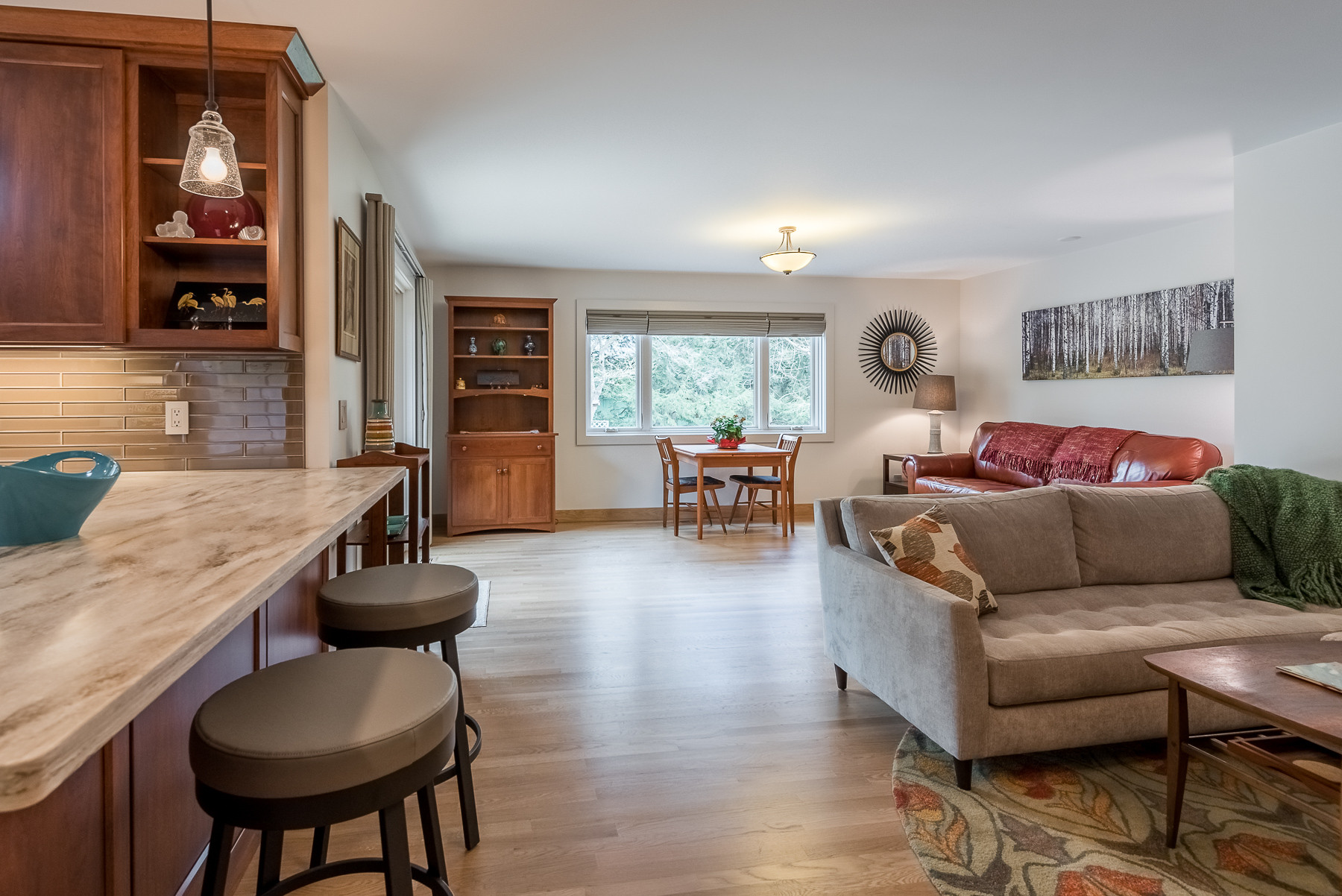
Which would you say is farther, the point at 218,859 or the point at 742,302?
the point at 742,302

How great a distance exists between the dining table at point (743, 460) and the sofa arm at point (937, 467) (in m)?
1.07

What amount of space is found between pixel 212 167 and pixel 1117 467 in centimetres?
533

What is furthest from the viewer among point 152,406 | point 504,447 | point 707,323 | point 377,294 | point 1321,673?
point 707,323

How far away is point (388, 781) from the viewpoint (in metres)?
0.99

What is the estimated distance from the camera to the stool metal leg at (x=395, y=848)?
1067 millimetres

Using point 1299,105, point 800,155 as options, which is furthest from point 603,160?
point 1299,105

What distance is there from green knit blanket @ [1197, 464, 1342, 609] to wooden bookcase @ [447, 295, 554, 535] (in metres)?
4.83

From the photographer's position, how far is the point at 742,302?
293 inches

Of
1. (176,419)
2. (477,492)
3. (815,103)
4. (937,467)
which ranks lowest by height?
(477,492)

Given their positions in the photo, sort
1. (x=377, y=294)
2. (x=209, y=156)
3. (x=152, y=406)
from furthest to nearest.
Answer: (x=377, y=294)
(x=152, y=406)
(x=209, y=156)

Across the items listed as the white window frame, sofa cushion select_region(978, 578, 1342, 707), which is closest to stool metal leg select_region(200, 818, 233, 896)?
sofa cushion select_region(978, 578, 1342, 707)

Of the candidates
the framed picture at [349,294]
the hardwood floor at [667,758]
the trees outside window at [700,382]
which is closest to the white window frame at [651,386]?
the trees outside window at [700,382]

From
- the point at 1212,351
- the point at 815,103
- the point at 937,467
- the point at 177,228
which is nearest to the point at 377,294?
the point at 177,228

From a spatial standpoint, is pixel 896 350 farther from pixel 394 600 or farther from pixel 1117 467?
pixel 394 600
